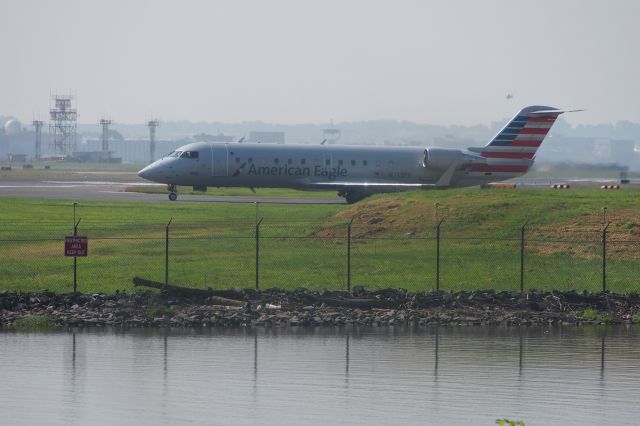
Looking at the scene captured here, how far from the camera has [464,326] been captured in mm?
28953

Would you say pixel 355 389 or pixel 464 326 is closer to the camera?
pixel 355 389

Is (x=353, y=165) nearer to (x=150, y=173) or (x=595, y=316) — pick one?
(x=150, y=173)

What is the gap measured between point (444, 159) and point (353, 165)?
16.6 ft

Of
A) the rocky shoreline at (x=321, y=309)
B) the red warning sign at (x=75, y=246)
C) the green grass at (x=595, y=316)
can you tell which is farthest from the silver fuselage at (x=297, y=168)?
the green grass at (x=595, y=316)

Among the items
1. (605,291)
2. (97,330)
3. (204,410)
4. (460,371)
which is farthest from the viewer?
(605,291)

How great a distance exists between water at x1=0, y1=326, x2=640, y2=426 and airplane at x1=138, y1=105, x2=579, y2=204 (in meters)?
36.9

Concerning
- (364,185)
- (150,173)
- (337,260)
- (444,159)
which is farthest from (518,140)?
(337,260)

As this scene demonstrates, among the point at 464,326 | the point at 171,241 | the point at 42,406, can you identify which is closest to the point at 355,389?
the point at 42,406

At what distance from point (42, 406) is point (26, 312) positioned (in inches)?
396

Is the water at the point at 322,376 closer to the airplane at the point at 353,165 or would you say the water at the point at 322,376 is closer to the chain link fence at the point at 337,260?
the chain link fence at the point at 337,260

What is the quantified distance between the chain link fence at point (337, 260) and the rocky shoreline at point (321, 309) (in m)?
1.13

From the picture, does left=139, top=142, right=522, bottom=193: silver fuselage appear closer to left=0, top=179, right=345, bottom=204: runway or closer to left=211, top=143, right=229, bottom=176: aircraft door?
left=211, top=143, right=229, bottom=176: aircraft door

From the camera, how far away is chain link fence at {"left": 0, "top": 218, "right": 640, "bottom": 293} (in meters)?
33.8

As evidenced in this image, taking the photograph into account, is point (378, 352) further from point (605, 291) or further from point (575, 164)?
point (575, 164)
